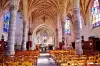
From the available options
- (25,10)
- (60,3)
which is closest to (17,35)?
(25,10)

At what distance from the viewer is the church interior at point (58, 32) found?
9.07 metres

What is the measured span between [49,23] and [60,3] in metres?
13.5

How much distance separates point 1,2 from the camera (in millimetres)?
21641

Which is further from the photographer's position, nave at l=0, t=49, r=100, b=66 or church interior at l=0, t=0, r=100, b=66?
church interior at l=0, t=0, r=100, b=66

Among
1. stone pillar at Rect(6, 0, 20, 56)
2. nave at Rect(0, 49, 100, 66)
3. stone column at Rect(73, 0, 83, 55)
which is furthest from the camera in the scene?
stone pillar at Rect(6, 0, 20, 56)

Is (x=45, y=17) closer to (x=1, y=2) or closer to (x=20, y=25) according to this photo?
(x=20, y=25)

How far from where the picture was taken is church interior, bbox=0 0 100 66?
9.07 meters

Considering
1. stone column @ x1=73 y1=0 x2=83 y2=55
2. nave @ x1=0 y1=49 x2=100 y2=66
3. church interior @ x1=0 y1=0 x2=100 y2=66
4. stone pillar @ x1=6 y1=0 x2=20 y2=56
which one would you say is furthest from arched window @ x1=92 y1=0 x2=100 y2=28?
stone pillar @ x1=6 y1=0 x2=20 y2=56

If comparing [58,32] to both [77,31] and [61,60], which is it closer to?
[77,31]

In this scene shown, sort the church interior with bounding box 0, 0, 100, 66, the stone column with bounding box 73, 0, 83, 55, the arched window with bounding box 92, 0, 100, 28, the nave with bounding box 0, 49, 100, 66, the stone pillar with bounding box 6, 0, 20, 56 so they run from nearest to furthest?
the nave with bounding box 0, 49, 100, 66 < the church interior with bounding box 0, 0, 100, 66 < the stone column with bounding box 73, 0, 83, 55 < the stone pillar with bounding box 6, 0, 20, 56 < the arched window with bounding box 92, 0, 100, 28

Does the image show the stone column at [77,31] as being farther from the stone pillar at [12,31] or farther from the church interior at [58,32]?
the stone pillar at [12,31]

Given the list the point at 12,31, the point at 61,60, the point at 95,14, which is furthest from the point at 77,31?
the point at 95,14

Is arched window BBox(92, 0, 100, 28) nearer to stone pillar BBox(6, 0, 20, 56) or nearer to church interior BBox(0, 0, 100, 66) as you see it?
church interior BBox(0, 0, 100, 66)

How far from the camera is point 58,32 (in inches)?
1183
